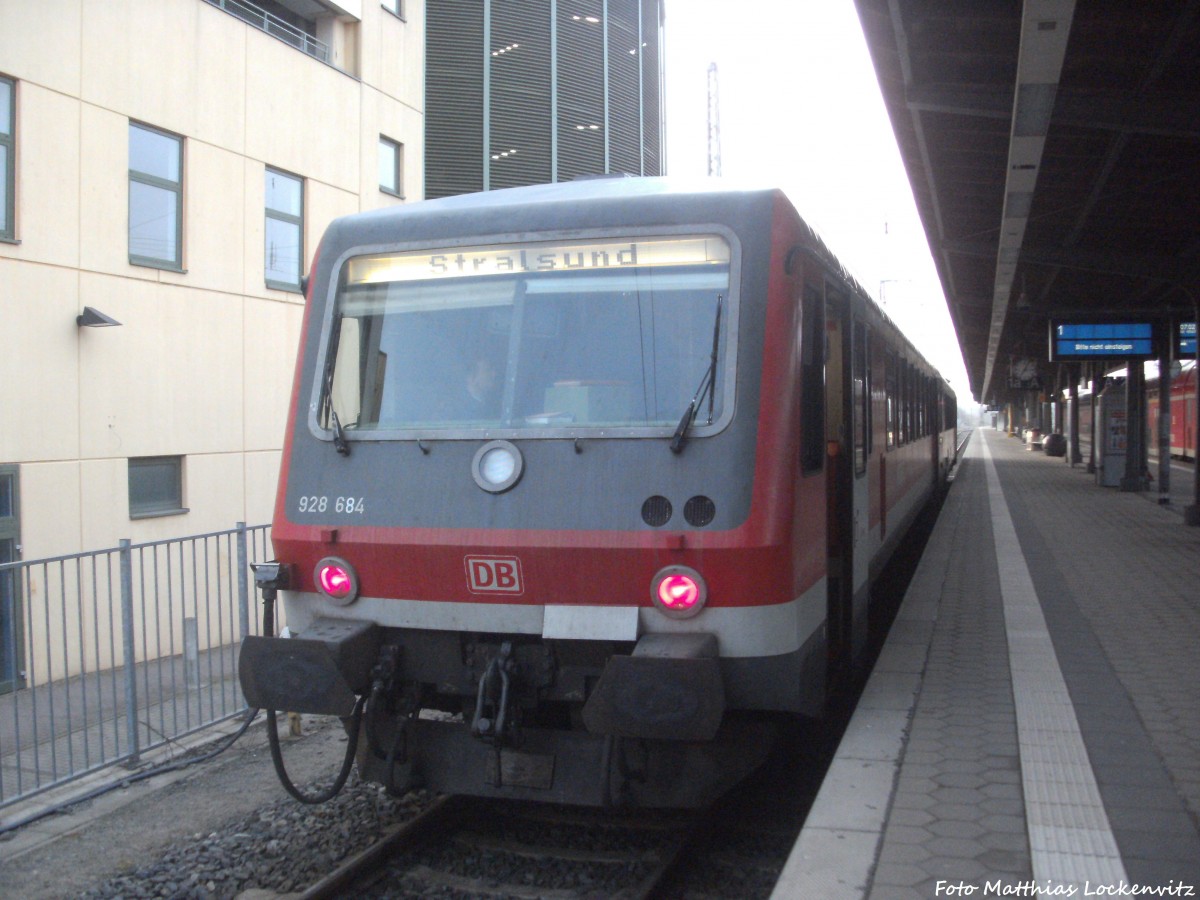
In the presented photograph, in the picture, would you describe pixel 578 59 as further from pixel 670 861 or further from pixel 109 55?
pixel 670 861

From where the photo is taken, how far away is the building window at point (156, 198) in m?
12.8

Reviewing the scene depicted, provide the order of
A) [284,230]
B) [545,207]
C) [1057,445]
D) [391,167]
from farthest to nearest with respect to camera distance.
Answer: [1057,445]
[391,167]
[284,230]
[545,207]

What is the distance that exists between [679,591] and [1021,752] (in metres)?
1.97

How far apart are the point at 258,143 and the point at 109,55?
2.52m

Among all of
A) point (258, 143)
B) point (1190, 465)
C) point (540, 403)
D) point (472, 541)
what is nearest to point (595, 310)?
point (540, 403)

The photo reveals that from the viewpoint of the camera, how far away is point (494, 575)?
16.2 ft

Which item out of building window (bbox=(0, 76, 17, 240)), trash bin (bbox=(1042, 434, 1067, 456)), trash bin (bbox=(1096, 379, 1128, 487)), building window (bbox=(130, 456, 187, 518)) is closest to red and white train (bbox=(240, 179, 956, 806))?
building window (bbox=(0, 76, 17, 240))

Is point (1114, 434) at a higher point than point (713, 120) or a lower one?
lower

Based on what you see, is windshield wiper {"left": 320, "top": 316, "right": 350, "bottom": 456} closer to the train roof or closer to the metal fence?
the train roof

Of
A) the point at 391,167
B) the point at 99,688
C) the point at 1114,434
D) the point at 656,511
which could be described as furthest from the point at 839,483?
the point at 1114,434

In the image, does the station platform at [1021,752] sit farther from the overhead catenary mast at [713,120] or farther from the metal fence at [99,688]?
the overhead catenary mast at [713,120]

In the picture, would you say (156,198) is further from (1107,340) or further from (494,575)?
(1107,340)

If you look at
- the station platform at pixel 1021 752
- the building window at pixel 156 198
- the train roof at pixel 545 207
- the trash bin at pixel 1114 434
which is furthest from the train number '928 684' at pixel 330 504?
the trash bin at pixel 1114 434

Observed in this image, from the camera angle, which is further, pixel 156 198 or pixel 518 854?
pixel 156 198
